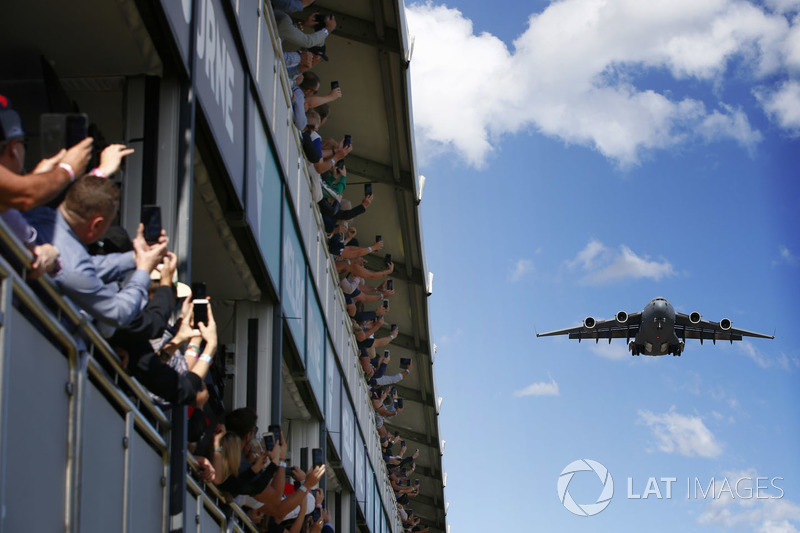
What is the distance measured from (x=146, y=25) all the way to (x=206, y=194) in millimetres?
2359

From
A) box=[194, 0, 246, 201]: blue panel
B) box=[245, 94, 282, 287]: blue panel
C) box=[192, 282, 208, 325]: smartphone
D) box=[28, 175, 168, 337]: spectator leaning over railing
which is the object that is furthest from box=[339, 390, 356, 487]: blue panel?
box=[28, 175, 168, 337]: spectator leaning over railing

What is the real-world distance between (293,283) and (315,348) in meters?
2.26

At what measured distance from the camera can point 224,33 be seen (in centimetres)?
897

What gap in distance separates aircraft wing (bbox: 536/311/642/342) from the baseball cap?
5747 cm

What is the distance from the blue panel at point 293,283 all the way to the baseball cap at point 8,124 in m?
7.43

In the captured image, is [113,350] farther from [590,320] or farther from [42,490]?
[590,320]

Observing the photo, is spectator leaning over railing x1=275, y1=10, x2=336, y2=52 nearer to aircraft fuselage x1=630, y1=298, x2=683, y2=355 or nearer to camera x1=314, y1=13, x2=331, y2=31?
camera x1=314, y1=13, x2=331, y2=31

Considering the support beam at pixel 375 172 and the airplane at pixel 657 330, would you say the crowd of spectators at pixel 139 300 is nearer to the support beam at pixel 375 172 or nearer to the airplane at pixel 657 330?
the support beam at pixel 375 172

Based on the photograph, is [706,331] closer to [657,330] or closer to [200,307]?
[657,330]

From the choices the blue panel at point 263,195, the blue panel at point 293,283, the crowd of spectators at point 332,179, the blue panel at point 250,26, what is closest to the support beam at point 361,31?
the crowd of spectators at point 332,179

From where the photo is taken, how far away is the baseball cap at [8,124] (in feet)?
14.0

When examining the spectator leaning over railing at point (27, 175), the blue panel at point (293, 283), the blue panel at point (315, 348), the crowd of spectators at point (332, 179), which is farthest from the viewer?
the blue panel at point (315, 348)

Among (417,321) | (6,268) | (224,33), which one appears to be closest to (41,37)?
(224,33)

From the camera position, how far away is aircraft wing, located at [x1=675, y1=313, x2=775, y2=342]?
59.2 metres
